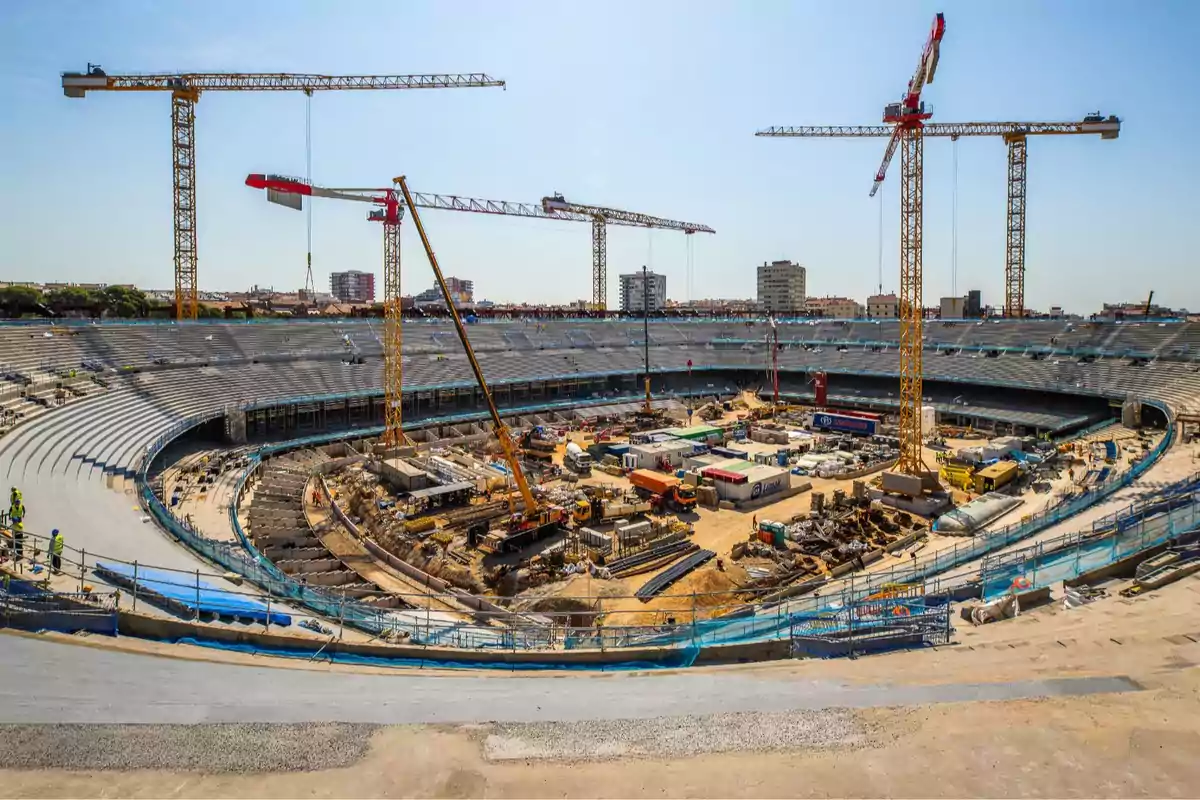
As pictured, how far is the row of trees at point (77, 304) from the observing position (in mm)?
48906

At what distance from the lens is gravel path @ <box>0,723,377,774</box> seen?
6672 millimetres

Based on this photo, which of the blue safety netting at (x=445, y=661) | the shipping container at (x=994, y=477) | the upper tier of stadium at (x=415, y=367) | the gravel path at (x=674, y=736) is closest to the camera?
the gravel path at (x=674, y=736)

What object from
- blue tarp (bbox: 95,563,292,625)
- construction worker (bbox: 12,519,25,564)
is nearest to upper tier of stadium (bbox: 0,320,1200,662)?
construction worker (bbox: 12,519,25,564)

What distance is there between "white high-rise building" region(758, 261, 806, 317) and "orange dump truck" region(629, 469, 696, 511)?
12236cm

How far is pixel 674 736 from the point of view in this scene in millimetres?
7641

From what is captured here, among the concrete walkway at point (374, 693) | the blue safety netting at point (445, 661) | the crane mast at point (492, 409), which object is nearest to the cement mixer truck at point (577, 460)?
the crane mast at point (492, 409)

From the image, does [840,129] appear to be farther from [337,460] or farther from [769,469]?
[337,460]

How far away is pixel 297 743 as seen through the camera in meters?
7.17

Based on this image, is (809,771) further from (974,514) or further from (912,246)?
(912,246)

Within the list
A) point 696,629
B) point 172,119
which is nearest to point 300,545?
point 696,629

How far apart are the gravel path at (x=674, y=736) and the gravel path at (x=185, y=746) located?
162cm

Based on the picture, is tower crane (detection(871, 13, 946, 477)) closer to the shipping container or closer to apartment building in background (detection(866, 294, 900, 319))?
the shipping container

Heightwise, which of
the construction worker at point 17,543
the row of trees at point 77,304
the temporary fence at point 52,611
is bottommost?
the temporary fence at point 52,611

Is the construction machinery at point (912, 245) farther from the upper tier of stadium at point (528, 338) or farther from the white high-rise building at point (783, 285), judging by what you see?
the white high-rise building at point (783, 285)
